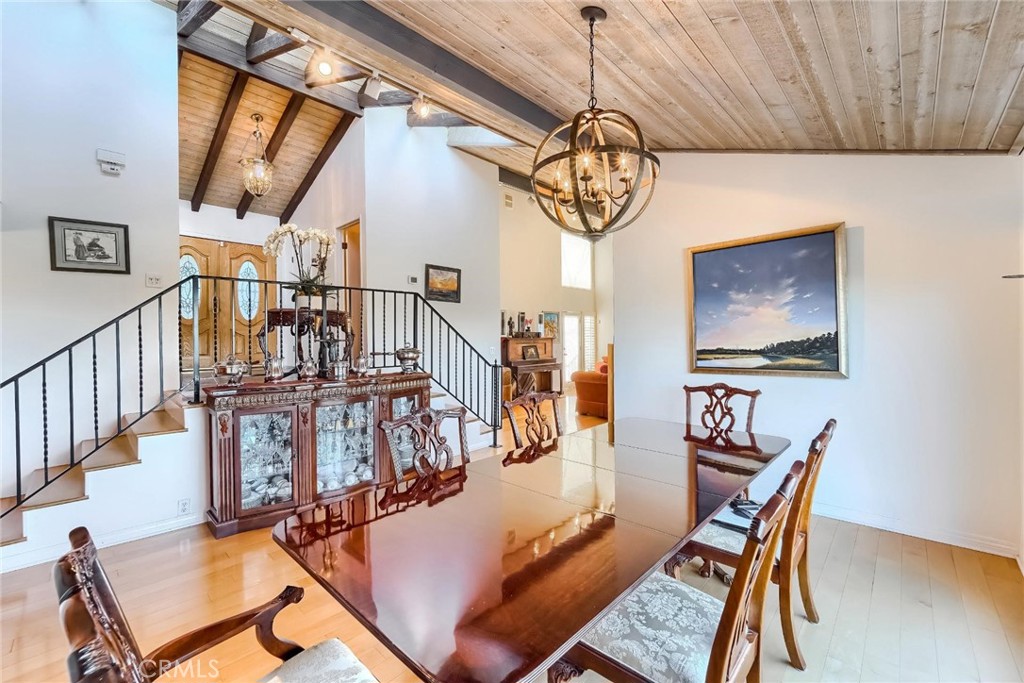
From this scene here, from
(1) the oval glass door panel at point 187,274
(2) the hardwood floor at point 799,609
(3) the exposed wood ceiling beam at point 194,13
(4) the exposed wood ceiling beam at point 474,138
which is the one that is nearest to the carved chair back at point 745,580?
(2) the hardwood floor at point 799,609

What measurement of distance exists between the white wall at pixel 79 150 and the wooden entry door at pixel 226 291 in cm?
263

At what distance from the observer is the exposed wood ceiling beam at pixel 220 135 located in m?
5.08

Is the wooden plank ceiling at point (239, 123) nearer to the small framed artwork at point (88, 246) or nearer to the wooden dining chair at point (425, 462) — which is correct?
the small framed artwork at point (88, 246)

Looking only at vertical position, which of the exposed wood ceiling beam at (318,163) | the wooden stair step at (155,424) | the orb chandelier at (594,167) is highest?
the exposed wood ceiling beam at (318,163)

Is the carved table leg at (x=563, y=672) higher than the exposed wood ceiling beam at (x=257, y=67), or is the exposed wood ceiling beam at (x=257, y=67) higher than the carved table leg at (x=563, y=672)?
the exposed wood ceiling beam at (x=257, y=67)

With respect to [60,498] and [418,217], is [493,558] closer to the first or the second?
[60,498]

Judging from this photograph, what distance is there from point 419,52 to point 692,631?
3.00 meters

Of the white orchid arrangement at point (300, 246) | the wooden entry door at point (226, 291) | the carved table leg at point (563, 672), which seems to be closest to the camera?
the carved table leg at point (563, 672)

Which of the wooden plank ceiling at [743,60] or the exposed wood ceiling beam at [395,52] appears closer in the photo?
the wooden plank ceiling at [743,60]

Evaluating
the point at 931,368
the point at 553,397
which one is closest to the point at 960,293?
the point at 931,368

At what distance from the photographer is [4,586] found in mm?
2373

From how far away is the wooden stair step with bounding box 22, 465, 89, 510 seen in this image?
2662 mm

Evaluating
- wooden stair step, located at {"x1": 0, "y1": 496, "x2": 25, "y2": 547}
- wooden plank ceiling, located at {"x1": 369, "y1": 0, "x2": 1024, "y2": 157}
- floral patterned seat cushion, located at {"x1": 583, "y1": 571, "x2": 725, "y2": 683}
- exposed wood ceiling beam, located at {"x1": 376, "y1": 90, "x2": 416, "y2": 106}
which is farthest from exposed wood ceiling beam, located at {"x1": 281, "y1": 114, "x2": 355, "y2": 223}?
floral patterned seat cushion, located at {"x1": 583, "y1": 571, "x2": 725, "y2": 683}

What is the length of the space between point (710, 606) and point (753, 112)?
2772 millimetres
